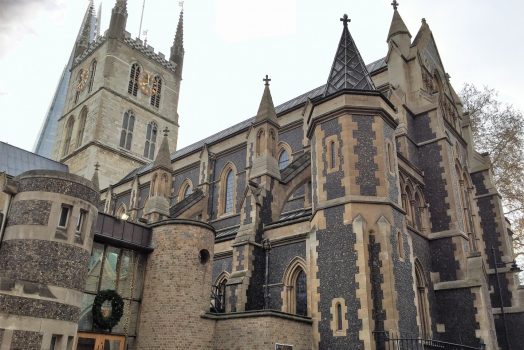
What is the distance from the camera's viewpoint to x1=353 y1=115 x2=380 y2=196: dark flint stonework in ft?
51.3

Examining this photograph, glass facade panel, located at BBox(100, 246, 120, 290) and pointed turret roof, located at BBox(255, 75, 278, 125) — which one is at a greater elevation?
pointed turret roof, located at BBox(255, 75, 278, 125)

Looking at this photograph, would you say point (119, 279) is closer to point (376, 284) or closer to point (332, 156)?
point (376, 284)

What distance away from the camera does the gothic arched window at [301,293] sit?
16859 millimetres

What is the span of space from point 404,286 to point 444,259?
475 cm

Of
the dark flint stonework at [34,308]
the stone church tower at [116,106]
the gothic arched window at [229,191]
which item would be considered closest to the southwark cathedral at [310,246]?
the dark flint stonework at [34,308]

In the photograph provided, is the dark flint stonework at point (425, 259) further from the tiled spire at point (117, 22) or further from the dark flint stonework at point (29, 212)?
the tiled spire at point (117, 22)

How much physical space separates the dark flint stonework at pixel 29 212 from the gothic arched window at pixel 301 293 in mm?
9103

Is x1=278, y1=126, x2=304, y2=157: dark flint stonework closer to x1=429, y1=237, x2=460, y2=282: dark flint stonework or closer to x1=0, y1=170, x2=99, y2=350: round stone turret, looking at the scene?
x1=429, y1=237, x2=460, y2=282: dark flint stonework

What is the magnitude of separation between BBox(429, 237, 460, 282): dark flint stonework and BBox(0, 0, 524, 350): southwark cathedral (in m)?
0.06

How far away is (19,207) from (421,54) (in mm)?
20482

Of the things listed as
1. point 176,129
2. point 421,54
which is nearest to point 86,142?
point 176,129

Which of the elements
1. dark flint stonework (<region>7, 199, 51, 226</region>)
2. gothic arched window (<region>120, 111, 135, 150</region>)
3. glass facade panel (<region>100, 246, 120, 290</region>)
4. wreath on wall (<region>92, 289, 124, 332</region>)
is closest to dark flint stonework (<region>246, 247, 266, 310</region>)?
wreath on wall (<region>92, 289, 124, 332</region>)

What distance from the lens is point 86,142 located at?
40.7 meters

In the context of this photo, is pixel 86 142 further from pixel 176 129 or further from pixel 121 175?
pixel 176 129
